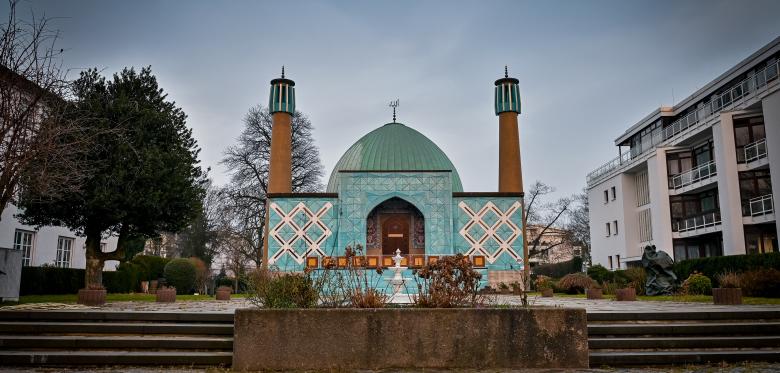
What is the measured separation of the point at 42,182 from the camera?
10109 millimetres

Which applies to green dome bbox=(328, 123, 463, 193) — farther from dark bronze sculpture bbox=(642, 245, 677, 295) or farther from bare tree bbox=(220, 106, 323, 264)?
dark bronze sculpture bbox=(642, 245, 677, 295)

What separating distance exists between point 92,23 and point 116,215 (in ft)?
22.0

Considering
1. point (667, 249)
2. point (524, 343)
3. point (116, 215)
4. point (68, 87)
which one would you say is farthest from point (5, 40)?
point (667, 249)

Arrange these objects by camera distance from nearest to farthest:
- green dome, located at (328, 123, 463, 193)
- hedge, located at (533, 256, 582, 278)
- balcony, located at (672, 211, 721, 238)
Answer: balcony, located at (672, 211, 721, 238)
green dome, located at (328, 123, 463, 193)
hedge, located at (533, 256, 582, 278)

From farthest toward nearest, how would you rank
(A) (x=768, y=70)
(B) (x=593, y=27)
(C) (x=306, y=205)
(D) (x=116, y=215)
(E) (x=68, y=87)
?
(C) (x=306, y=205)
(A) (x=768, y=70)
(D) (x=116, y=215)
(B) (x=593, y=27)
(E) (x=68, y=87)

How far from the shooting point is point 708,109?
2878 cm

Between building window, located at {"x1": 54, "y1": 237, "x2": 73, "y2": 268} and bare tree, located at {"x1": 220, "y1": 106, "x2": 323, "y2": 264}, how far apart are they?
7.35 meters

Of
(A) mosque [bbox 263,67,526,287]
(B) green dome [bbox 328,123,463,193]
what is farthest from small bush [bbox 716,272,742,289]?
(B) green dome [bbox 328,123,463,193]

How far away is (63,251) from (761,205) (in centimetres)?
3130

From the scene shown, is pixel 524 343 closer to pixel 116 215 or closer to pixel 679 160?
pixel 116 215

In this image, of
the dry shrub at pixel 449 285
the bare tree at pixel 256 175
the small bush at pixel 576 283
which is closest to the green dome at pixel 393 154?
the bare tree at pixel 256 175

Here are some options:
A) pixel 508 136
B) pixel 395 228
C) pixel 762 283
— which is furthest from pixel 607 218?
pixel 762 283

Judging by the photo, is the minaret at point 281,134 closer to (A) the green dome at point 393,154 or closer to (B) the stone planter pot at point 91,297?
(A) the green dome at point 393,154

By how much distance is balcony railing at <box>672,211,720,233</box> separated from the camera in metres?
28.4
